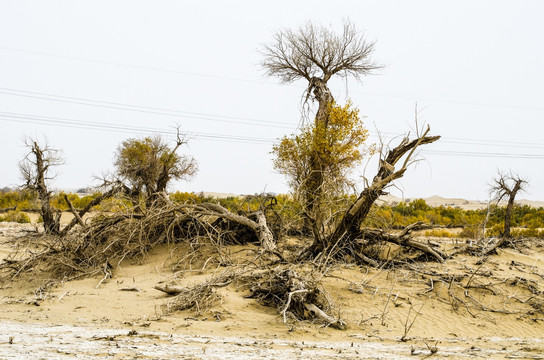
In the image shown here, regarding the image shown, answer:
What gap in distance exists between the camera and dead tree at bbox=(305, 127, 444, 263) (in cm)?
825

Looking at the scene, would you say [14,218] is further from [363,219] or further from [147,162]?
[363,219]

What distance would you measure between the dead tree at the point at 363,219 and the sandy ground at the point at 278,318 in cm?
51

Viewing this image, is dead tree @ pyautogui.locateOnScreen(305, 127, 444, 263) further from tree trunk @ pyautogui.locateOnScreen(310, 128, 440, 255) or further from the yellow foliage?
the yellow foliage

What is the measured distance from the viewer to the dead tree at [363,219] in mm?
8250

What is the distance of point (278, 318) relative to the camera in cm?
615

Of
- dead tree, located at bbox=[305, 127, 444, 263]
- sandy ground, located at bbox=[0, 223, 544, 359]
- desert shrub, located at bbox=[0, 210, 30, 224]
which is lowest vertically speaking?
desert shrub, located at bbox=[0, 210, 30, 224]

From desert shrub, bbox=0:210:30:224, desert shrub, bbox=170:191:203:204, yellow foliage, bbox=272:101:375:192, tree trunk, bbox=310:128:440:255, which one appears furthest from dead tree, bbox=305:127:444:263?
desert shrub, bbox=0:210:30:224

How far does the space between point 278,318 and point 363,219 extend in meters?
3.40

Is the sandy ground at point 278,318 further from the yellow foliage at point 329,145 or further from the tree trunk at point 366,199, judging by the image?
the yellow foliage at point 329,145

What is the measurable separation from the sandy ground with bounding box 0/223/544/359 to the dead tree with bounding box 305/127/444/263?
19.9 inches

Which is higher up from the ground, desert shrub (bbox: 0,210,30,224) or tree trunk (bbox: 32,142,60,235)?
tree trunk (bbox: 32,142,60,235)

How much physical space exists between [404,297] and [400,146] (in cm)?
255

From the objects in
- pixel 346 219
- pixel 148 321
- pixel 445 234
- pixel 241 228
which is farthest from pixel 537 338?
pixel 445 234

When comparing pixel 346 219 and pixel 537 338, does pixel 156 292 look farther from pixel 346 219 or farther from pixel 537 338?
pixel 537 338
